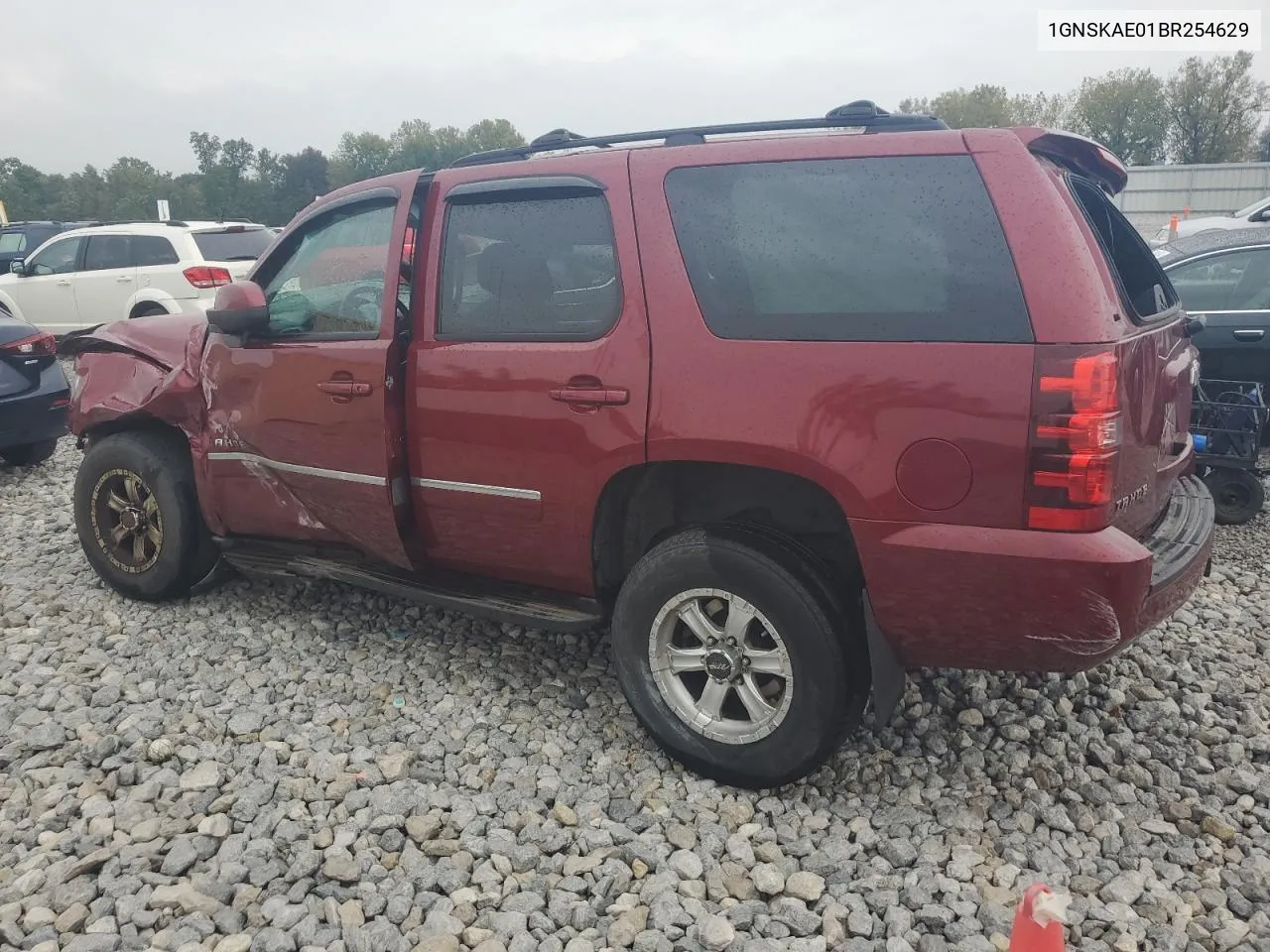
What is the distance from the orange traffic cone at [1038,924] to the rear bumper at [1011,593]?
0.78m

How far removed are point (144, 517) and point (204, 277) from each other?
23.2 ft

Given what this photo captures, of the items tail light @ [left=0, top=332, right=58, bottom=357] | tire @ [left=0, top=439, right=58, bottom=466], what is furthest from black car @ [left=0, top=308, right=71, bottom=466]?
tire @ [left=0, top=439, right=58, bottom=466]

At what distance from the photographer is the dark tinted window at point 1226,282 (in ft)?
21.8

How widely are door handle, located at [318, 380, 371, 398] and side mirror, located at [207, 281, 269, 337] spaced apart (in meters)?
0.43

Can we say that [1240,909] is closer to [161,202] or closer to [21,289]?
[21,289]

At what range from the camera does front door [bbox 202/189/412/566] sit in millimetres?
3477

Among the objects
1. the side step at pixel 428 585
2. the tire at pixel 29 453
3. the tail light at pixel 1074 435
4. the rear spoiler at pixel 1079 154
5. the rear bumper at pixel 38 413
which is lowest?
the tire at pixel 29 453

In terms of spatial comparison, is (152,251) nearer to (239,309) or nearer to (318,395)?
(239,309)

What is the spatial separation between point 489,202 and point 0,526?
440 centimetres

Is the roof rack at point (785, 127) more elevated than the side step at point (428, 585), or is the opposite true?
the roof rack at point (785, 127)

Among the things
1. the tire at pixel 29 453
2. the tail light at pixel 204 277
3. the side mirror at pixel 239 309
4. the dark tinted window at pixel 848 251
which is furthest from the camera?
the tail light at pixel 204 277

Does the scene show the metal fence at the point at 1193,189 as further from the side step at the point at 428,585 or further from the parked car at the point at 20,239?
the side step at the point at 428,585

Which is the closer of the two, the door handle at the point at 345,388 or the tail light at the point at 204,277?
the door handle at the point at 345,388

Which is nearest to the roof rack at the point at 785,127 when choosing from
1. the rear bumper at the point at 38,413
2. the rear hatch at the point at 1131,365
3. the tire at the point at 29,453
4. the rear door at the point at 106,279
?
the rear hatch at the point at 1131,365
